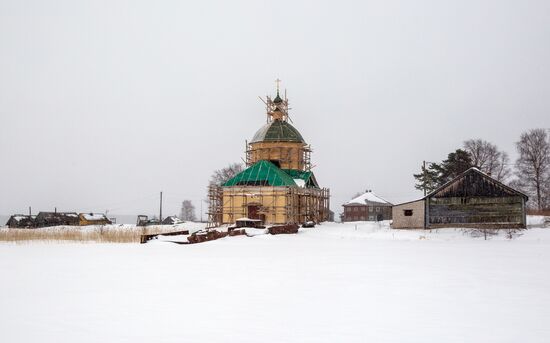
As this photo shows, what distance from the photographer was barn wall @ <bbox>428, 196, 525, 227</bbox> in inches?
1359

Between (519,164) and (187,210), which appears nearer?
(519,164)

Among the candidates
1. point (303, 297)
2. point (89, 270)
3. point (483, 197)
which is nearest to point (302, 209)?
point (483, 197)

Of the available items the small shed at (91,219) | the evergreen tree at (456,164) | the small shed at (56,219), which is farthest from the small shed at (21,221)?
the evergreen tree at (456,164)

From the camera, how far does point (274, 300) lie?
9.59 meters

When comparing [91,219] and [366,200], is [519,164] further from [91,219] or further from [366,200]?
[91,219]

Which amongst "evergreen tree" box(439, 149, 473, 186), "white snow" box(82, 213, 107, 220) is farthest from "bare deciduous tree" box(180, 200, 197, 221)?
"evergreen tree" box(439, 149, 473, 186)

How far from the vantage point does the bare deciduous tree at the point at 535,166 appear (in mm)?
51469

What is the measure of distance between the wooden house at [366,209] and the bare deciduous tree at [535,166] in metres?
24.1

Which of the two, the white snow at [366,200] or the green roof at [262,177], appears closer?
the green roof at [262,177]

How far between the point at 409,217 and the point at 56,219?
5393 centimetres

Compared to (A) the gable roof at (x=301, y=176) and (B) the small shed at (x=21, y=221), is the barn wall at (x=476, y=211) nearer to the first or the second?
(A) the gable roof at (x=301, y=176)

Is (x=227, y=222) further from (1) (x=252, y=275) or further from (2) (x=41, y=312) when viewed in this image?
(2) (x=41, y=312)

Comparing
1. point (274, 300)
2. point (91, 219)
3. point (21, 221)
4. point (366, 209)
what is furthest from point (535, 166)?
point (21, 221)

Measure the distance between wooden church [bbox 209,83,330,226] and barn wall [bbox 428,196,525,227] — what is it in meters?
14.4
